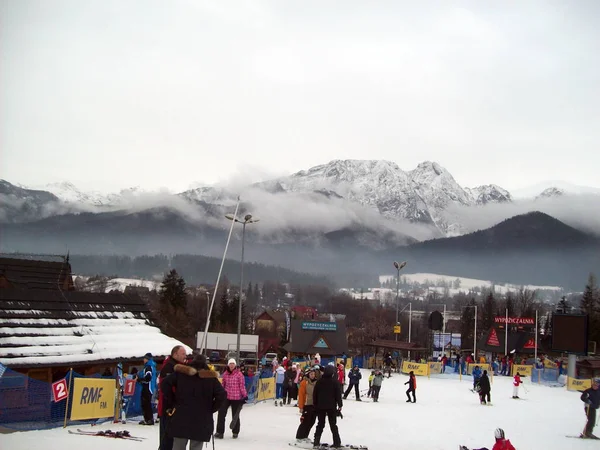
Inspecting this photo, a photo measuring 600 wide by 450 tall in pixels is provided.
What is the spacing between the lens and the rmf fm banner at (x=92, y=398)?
46.2ft

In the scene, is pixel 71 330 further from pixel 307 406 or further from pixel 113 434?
pixel 307 406

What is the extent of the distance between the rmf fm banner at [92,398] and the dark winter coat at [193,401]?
22.1 ft

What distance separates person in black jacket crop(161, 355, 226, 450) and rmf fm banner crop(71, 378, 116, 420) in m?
6.66

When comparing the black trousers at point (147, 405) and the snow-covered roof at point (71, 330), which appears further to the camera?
the snow-covered roof at point (71, 330)

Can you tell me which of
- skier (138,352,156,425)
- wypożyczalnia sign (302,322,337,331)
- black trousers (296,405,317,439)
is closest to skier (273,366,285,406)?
skier (138,352,156,425)

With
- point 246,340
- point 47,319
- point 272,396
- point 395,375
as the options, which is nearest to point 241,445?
point 47,319

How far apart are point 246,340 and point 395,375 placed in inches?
931

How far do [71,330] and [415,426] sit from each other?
10.8 metres

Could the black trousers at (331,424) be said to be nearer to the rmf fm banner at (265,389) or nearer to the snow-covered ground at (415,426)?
the snow-covered ground at (415,426)

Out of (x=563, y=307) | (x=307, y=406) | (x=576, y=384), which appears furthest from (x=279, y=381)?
(x=563, y=307)

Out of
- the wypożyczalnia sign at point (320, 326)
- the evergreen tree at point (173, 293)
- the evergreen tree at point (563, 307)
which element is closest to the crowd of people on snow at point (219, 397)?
the wypożyczalnia sign at point (320, 326)

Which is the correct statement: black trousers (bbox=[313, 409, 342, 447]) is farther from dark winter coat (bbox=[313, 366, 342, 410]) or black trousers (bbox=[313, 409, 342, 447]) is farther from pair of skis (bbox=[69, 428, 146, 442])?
pair of skis (bbox=[69, 428, 146, 442])

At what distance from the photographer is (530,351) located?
6284 cm

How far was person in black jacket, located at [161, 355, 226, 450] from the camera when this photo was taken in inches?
320
